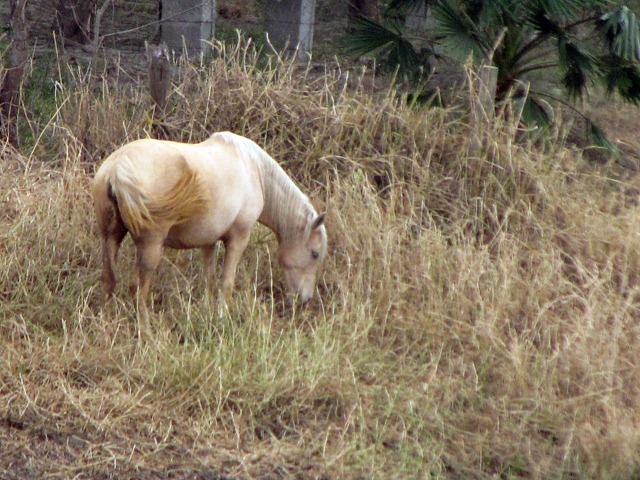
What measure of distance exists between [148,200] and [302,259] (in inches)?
52.8

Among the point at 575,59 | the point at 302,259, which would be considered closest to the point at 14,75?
the point at 302,259

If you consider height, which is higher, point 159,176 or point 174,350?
point 159,176

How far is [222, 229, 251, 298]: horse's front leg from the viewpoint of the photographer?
559cm

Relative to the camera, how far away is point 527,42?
345 inches

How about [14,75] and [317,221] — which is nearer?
[317,221]

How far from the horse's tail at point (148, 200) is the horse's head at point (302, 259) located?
0.95 m

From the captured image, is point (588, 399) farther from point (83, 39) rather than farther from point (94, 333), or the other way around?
point (83, 39)

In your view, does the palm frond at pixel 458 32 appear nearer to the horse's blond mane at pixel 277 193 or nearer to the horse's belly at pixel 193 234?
the horse's blond mane at pixel 277 193

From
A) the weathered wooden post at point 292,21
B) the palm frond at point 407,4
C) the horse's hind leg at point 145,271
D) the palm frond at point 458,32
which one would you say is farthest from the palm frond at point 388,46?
the horse's hind leg at point 145,271

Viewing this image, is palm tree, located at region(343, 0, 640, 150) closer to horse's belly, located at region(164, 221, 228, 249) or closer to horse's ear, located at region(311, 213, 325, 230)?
horse's ear, located at region(311, 213, 325, 230)

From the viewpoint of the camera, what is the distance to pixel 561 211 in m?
6.91

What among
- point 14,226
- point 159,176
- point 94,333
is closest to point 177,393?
point 94,333

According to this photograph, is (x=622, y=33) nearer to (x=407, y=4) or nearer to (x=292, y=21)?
(x=407, y=4)

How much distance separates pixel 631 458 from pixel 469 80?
3.49m
